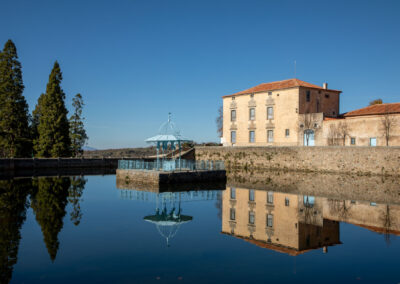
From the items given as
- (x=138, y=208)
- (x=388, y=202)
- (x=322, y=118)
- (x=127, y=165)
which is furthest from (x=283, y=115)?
(x=138, y=208)

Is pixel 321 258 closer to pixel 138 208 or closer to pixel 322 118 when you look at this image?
pixel 138 208

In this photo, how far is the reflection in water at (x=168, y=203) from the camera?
1245 centimetres

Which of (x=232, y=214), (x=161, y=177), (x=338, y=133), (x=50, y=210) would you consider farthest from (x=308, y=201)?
(x=338, y=133)

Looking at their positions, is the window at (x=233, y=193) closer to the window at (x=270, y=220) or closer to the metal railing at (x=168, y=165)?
the metal railing at (x=168, y=165)

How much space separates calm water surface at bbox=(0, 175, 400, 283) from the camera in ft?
26.2

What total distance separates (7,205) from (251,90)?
1291 inches

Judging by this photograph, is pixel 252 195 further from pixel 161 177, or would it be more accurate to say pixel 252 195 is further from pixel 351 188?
pixel 351 188

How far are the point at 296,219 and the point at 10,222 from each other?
9756mm

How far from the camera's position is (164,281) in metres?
7.46

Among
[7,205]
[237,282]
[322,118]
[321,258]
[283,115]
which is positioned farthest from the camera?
[283,115]

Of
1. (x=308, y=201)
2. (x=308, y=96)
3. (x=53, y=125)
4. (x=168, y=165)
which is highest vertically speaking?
(x=308, y=96)

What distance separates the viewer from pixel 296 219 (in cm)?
1358

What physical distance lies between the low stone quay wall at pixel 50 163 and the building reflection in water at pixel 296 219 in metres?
25.1

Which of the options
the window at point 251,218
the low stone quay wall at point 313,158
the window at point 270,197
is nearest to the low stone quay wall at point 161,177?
the window at point 270,197
